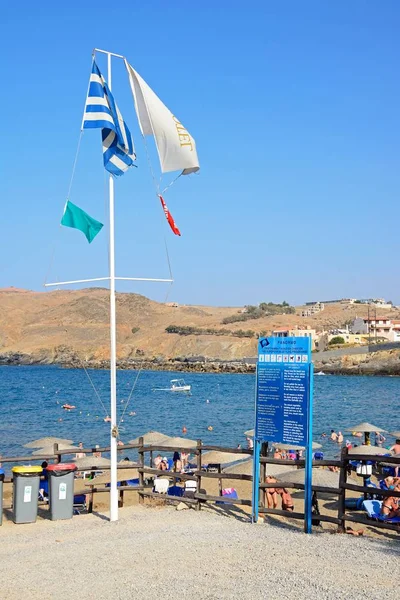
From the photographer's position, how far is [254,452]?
12617 mm

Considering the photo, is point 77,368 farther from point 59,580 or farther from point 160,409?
point 59,580

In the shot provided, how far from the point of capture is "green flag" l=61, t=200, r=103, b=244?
13.4 meters

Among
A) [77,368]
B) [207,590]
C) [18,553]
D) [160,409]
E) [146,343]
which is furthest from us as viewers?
[146,343]

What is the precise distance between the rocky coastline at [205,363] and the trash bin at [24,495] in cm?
6318

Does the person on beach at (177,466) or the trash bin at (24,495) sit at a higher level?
the trash bin at (24,495)

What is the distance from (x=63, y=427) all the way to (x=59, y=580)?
4079 cm

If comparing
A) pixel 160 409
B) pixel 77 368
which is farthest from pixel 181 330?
pixel 160 409

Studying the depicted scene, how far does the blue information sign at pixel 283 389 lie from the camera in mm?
11750

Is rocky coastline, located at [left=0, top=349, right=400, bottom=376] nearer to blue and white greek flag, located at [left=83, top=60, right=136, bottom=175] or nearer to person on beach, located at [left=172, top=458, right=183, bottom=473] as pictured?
person on beach, located at [left=172, top=458, right=183, bottom=473]

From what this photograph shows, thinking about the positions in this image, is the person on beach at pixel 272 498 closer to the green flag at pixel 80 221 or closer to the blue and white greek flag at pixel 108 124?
the green flag at pixel 80 221

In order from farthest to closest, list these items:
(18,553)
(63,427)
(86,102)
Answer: (63,427), (86,102), (18,553)

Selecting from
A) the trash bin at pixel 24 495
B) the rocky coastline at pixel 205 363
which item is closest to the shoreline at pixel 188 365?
the rocky coastline at pixel 205 363

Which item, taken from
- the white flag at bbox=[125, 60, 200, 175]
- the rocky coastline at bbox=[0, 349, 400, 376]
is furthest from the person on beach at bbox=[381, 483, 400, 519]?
the rocky coastline at bbox=[0, 349, 400, 376]

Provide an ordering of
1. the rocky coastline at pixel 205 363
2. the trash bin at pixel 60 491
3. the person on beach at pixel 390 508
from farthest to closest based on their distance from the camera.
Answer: the rocky coastline at pixel 205 363 → the trash bin at pixel 60 491 → the person on beach at pixel 390 508
